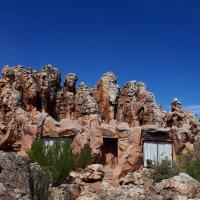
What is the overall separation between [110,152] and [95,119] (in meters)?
2.40

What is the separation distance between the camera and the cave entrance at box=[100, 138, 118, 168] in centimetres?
2872

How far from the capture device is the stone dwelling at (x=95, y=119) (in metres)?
27.1

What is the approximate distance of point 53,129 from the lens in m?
27.2

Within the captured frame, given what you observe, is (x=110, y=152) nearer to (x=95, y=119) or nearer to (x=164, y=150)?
(x=95, y=119)

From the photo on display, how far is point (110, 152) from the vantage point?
29.0 metres

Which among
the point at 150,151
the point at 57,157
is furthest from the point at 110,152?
the point at 57,157

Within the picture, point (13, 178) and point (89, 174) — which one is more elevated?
point (89, 174)

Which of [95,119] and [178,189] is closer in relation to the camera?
[178,189]

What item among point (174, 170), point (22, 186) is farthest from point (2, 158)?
point (174, 170)

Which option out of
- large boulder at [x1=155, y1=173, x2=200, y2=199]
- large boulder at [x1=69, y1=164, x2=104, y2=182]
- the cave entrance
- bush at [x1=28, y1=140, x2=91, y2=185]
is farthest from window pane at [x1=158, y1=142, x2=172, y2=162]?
large boulder at [x1=155, y1=173, x2=200, y2=199]

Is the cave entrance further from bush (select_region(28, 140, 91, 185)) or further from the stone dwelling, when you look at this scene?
bush (select_region(28, 140, 91, 185))

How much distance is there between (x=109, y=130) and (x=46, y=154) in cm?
760

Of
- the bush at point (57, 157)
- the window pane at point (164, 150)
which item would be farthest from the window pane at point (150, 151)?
the bush at point (57, 157)

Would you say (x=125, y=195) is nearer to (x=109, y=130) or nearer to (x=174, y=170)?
(x=174, y=170)
